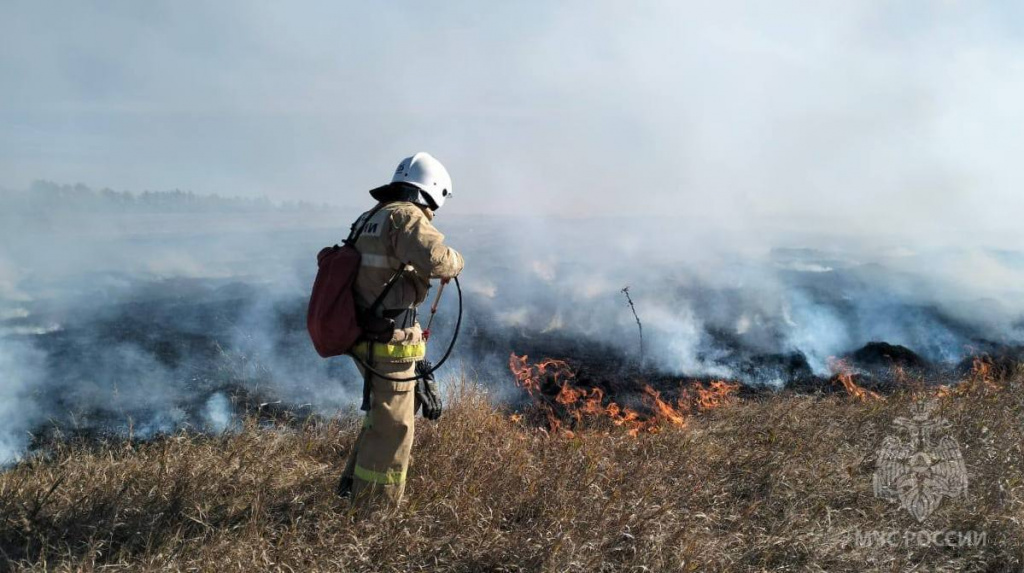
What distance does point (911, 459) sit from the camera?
4.66 metres

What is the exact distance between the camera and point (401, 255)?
3299 millimetres

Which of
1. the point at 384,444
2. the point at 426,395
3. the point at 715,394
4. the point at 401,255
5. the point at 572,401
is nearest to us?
the point at 401,255

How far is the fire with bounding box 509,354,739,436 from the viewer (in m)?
5.90

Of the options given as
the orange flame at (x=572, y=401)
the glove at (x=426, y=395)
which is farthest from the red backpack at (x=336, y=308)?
the orange flame at (x=572, y=401)

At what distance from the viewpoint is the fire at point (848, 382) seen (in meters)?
6.48

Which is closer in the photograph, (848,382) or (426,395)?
(426,395)

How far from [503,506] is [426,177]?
2.11 m

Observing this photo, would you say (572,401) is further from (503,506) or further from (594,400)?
(503,506)

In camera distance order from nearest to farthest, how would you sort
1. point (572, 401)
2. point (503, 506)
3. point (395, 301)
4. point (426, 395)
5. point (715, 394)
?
1. point (395, 301)
2. point (503, 506)
3. point (426, 395)
4. point (572, 401)
5. point (715, 394)

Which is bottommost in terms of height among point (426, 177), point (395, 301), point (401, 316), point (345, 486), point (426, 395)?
point (345, 486)
